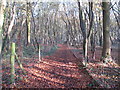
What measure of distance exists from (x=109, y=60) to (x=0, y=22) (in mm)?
8558

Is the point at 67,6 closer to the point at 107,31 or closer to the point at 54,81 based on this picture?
the point at 107,31

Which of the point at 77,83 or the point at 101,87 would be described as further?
the point at 77,83

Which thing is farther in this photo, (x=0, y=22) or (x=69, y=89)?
(x=69, y=89)

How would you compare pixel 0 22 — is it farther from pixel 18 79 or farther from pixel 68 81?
pixel 68 81

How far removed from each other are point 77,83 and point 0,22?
171 inches

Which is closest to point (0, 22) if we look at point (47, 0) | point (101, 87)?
point (101, 87)

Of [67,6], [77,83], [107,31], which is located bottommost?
[77,83]

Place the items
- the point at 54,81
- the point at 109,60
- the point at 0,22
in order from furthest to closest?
the point at 109,60 < the point at 54,81 < the point at 0,22

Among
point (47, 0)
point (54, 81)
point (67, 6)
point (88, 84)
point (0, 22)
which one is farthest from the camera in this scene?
point (67, 6)

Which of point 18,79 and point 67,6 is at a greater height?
point 67,6

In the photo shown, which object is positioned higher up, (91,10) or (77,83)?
(91,10)

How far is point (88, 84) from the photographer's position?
6.57 meters

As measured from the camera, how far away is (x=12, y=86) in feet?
20.0

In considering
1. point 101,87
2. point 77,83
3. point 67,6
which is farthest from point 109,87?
point 67,6
